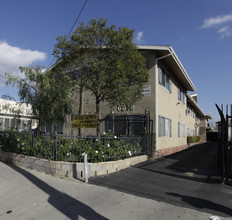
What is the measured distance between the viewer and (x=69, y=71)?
28.2 ft

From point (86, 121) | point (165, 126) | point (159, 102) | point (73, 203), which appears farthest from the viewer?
point (165, 126)

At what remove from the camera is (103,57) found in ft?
26.5

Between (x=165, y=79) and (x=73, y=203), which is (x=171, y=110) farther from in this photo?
(x=73, y=203)

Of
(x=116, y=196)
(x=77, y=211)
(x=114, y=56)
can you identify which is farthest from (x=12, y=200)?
(x=114, y=56)

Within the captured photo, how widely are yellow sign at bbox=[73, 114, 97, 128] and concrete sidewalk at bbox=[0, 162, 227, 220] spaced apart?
7.37 feet

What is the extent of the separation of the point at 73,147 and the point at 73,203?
2.35m

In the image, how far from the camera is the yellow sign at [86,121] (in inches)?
298

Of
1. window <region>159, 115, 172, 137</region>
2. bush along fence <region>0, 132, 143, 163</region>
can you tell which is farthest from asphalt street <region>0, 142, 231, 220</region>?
window <region>159, 115, 172, 137</region>

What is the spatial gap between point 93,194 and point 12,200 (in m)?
Result: 1.77

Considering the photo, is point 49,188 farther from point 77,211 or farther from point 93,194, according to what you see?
point 77,211

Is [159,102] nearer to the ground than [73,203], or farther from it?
farther from it

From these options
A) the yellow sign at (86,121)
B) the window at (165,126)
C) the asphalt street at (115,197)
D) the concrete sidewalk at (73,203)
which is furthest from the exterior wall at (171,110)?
the concrete sidewalk at (73,203)

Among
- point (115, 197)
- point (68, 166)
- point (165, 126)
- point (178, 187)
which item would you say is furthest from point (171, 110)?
point (115, 197)

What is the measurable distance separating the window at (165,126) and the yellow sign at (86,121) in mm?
5383
